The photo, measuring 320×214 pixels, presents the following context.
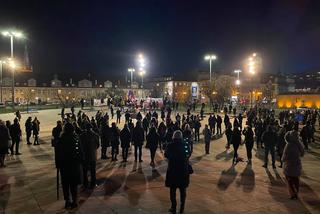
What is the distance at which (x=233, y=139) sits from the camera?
1374 cm

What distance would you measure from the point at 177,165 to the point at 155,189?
8.64 feet

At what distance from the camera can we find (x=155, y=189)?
909 centimetres

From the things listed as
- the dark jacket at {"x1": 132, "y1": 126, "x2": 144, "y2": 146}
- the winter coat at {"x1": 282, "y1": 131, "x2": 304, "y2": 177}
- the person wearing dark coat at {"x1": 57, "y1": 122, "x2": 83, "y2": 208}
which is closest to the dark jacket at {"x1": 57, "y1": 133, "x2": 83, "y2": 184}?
the person wearing dark coat at {"x1": 57, "y1": 122, "x2": 83, "y2": 208}

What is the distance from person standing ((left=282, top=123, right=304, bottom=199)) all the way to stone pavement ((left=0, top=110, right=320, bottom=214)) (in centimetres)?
36

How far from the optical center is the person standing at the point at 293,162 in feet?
27.0

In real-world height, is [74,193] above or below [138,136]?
below

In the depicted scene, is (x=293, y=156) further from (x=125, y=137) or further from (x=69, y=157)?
(x=125, y=137)

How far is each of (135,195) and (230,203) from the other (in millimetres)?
Result: 2398

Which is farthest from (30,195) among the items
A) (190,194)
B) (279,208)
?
(279,208)

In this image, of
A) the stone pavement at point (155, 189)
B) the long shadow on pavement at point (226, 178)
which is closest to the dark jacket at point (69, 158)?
the stone pavement at point (155, 189)

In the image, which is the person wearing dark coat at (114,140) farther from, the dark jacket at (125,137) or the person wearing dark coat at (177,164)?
the person wearing dark coat at (177,164)

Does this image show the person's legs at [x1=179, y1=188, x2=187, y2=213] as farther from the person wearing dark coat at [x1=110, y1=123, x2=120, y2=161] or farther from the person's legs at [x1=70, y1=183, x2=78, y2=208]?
the person wearing dark coat at [x1=110, y1=123, x2=120, y2=161]

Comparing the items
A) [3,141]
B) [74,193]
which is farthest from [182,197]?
[3,141]

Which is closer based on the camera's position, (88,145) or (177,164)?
(177,164)
